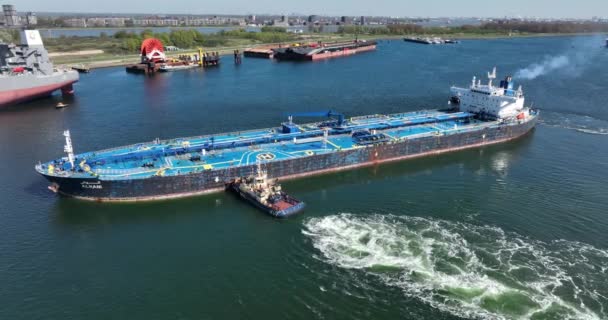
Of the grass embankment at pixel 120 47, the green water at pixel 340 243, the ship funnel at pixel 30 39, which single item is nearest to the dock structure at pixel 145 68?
the grass embankment at pixel 120 47

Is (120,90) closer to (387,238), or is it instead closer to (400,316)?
(387,238)

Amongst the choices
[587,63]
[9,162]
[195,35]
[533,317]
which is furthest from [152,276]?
[195,35]

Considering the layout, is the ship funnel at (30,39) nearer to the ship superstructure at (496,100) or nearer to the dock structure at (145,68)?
the dock structure at (145,68)

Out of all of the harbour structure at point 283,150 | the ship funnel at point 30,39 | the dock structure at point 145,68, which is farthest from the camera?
the dock structure at point 145,68

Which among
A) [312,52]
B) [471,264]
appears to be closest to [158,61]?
[312,52]

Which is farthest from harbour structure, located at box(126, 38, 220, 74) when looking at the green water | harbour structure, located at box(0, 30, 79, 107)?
the green water
